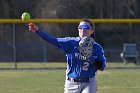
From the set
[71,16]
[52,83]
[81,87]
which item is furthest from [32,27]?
[71,16]

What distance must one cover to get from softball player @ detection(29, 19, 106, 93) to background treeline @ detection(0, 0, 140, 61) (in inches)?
497

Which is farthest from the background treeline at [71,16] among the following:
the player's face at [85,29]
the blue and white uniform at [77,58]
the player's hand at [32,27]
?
the player's face at [85,29]

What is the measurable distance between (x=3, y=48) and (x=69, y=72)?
43.0ft

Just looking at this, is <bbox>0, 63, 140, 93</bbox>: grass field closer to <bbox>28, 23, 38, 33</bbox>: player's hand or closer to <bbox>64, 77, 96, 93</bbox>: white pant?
<bbox>64, 77, 96, 93</bbox>: white pant

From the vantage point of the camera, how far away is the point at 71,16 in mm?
31250

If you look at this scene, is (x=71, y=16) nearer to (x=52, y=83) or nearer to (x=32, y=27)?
(x=52, y=83)

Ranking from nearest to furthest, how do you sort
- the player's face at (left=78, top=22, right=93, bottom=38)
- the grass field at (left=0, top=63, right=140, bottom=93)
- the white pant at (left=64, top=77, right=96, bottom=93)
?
the player's face at (left=78, top=22, right=93, bottom=38) < the white pant at (left=64, top=77, right=96, bottom=93) < the grass field at (left=0, top=63, right=140, bottom=93)

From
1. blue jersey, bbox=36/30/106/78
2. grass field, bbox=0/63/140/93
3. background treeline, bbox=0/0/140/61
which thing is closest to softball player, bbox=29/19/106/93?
blue jersey, bbox=36/30/106/78

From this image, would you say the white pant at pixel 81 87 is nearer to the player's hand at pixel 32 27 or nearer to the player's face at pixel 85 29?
the player's face at pixel 85 29

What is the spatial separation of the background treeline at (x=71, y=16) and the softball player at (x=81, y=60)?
1261 centimetres

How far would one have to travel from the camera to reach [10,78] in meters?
14.2

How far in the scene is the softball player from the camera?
22.9 ft

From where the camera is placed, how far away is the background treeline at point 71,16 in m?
20.5

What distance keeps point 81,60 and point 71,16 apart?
24305 millimetres
